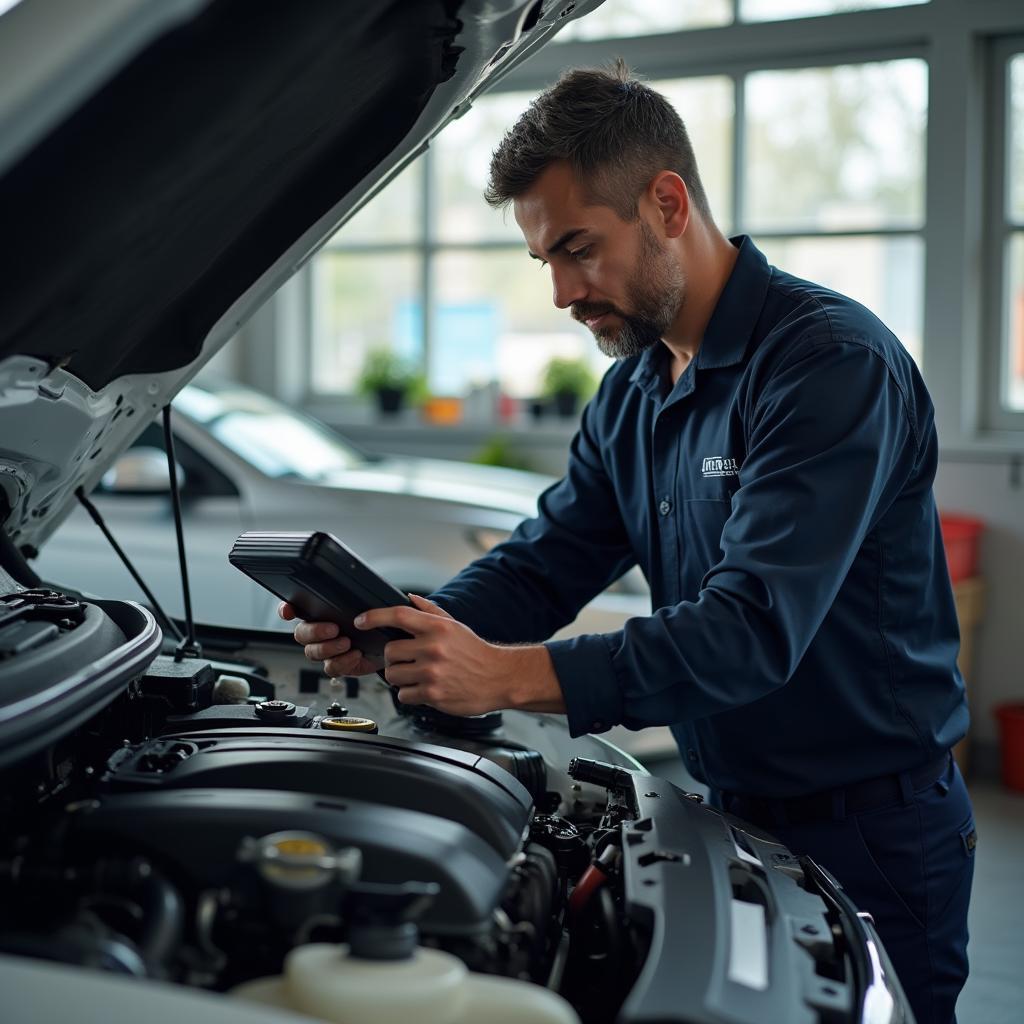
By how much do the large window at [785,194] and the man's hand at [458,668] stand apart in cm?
434

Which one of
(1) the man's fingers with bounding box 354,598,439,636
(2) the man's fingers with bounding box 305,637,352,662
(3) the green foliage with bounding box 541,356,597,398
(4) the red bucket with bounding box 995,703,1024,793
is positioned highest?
(3) the green foliage with bounding box 541,356,597,398

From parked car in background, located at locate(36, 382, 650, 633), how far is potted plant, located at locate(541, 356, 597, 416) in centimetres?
199

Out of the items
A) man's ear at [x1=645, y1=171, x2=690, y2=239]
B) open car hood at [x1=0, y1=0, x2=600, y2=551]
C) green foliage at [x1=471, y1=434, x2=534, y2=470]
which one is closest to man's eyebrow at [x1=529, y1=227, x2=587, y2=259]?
man's ear at [x1=645, y1=171, x2=690, y2=239]

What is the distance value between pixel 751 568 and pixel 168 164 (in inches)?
32.8

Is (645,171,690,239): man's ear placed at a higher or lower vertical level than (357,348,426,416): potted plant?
lower

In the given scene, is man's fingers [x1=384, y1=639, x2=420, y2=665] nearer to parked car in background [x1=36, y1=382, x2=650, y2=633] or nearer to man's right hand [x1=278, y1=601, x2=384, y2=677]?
man's right hand [x1=278, y1=601, x2=384, y2=677]

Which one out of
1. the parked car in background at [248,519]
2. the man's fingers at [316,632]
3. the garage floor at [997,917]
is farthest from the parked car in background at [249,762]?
the parked car in background at [248,519]

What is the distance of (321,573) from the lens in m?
1.53

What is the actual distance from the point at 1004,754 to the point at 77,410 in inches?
166

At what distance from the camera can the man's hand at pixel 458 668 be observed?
1.50 metres

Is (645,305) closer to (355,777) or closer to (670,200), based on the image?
(670,200)

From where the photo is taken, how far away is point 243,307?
1948mm

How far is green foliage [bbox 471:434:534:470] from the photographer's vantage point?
6.25 metres

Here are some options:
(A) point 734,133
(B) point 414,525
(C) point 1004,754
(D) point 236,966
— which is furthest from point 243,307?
(A) point 734,133
